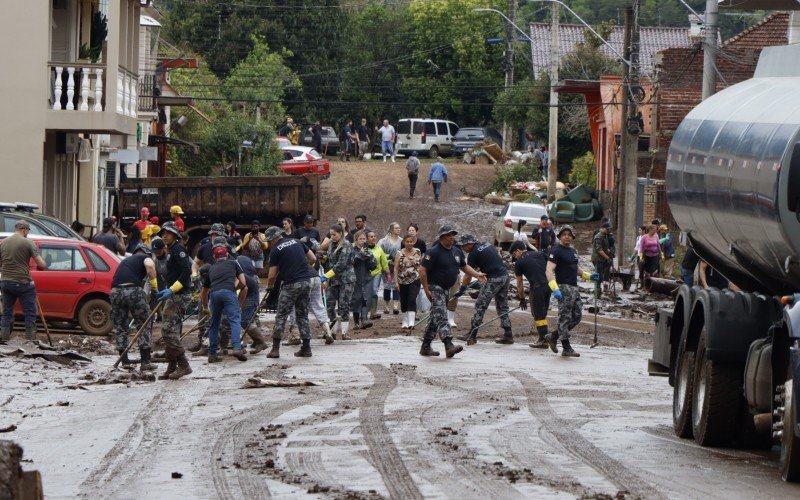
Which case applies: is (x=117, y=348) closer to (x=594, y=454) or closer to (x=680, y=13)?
(x=594, y=454)

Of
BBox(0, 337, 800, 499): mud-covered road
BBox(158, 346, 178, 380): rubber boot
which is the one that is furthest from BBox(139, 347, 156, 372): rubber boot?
BBox(158, 346, 178, 380): rubber boot

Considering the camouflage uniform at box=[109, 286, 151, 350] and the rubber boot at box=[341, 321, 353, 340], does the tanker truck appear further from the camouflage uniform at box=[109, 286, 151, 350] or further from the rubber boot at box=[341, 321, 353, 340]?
the rubber boot at box=[341, 321, 353, 340]

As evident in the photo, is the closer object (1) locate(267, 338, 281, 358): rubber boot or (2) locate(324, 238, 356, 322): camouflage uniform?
(1) locate(267, 338, 281, 358): rubber boot

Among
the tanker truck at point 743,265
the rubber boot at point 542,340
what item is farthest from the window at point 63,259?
the tanker truck at point 743,265

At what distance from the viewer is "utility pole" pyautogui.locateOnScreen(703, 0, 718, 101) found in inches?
1096

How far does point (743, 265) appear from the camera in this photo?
457 inches

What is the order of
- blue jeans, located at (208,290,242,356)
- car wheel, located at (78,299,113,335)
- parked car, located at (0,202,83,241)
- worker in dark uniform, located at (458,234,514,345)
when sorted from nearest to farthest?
blue jeans, located at (208,290,242,356) → worker in dark uniform, located at (458,234,514,345) → car wheel, located at (78,299,113,335) → parked car, located at (0,202,83,241)

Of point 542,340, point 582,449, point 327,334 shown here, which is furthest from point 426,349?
point 582,449

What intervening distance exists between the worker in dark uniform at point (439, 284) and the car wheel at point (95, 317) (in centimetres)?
548

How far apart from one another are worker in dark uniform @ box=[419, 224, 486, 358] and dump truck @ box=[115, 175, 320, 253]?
1720 centimetres

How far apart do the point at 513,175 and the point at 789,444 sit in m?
46.6

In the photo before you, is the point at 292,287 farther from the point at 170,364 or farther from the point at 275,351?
the point at 170,364

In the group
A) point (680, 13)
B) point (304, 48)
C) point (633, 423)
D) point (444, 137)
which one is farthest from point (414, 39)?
point (633, 423)

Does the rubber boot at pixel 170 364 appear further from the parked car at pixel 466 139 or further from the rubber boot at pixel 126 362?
the parked car at pixel 466 139
